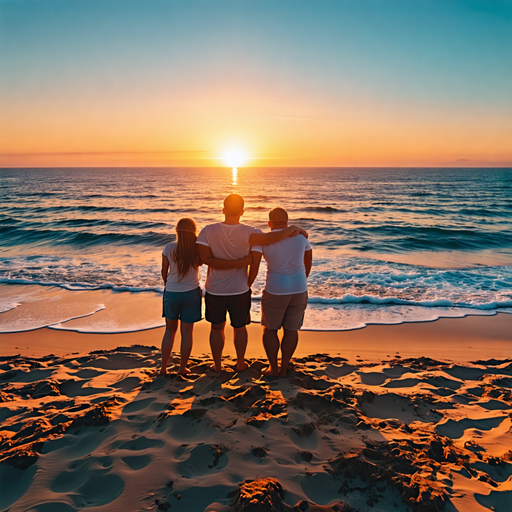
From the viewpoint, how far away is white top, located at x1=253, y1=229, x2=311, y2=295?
3.82 metres

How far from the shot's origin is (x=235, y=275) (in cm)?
386

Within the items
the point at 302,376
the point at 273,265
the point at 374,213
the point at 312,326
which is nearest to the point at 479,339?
the point at 312,326

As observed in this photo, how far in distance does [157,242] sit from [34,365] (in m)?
11.8

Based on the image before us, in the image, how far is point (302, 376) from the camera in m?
4.10

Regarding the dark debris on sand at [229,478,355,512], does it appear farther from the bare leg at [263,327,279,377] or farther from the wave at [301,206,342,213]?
the wave at [301,206,342,213]

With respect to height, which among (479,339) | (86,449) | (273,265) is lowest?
(479,339)

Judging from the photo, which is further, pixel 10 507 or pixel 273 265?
pixel 273 265

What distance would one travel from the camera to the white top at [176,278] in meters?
3.90

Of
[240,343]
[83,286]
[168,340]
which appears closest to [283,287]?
[240,343]

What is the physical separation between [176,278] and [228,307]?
684mm

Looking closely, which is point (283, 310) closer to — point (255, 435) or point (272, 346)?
point (272, 346)

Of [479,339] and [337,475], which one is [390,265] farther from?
[337,475]

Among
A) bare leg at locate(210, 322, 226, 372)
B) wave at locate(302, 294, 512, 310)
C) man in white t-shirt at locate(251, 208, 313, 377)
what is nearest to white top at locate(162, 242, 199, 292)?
bare leg at locate(210, 322, 226, 372)

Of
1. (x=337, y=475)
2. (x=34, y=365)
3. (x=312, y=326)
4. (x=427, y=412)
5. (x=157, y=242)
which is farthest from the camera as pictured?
(x=157, y=242)
